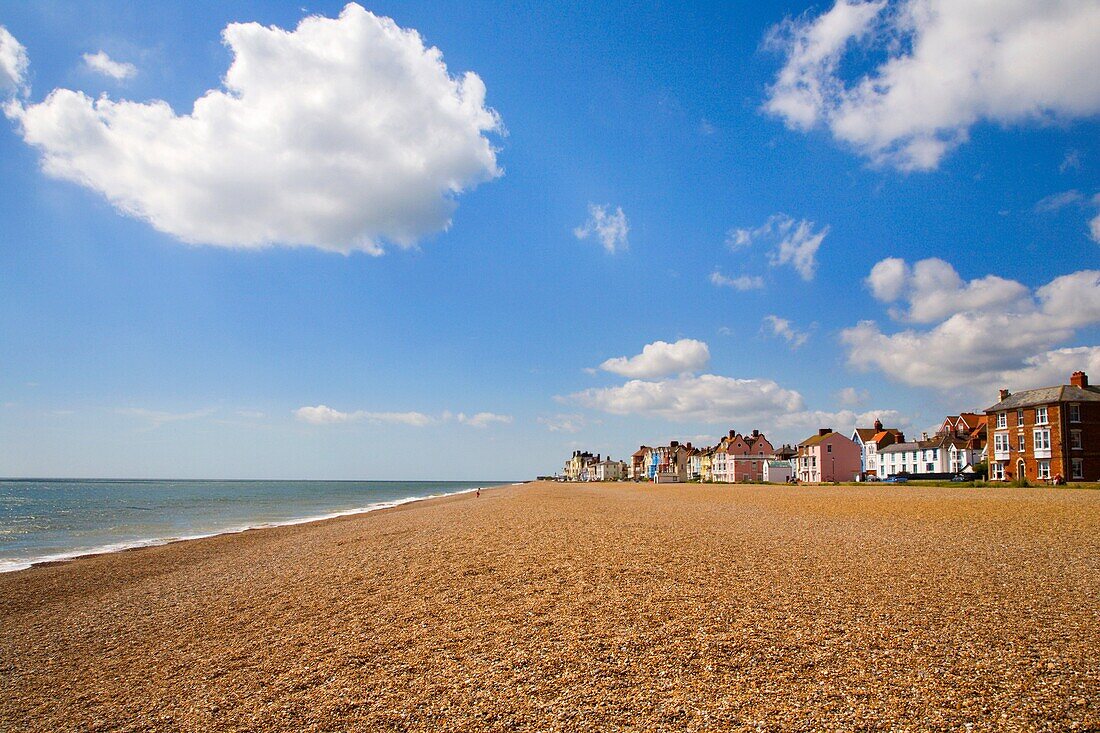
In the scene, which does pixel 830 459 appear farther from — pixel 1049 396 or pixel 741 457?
pixel 1049 396

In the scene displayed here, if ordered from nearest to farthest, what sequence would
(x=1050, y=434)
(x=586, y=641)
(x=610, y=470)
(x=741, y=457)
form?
(x=586, y=641), (x=1050, y=434), (x=741, y=457), (x=610, y=470)

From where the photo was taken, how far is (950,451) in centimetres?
7525

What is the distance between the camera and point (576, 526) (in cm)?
2184

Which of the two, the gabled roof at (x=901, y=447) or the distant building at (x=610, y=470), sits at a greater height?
the gabled roof at (x=901, y=447)

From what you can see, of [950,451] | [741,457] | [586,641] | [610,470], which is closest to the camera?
[586,641]

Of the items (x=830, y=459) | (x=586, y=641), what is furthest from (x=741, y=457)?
(x=586, y=641)

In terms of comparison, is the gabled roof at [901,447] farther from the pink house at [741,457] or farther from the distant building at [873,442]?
the pink house at [741,457]

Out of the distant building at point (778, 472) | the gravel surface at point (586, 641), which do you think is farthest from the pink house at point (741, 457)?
the gravel surface at point (586, 641)

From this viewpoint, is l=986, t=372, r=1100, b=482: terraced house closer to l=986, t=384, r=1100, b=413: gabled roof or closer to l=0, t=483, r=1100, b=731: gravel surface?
l=986, t=384, r=1100, b=413: gabled roof

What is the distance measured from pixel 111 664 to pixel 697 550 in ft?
38.9

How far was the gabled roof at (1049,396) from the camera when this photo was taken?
158ft

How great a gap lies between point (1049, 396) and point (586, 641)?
196 feet

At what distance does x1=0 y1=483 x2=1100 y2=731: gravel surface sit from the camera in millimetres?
5918

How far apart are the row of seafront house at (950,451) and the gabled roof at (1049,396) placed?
0.07m
